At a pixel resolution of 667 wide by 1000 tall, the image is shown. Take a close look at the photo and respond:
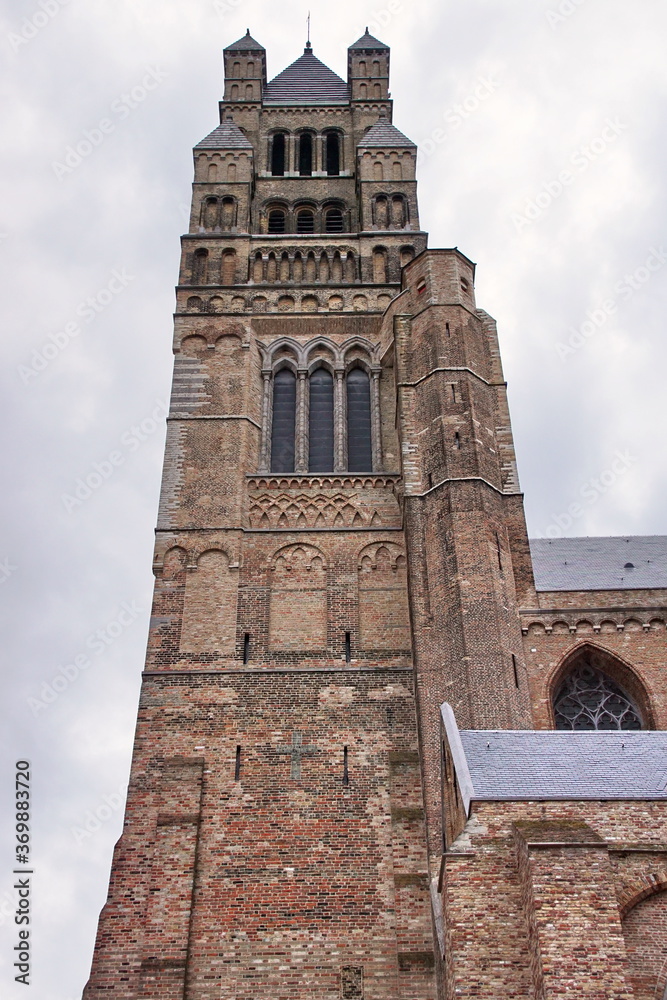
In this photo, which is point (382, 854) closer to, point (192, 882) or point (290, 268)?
point (192, 882)

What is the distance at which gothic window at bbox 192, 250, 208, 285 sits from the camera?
28.3 meters

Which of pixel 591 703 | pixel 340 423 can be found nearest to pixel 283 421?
pixel 340 423

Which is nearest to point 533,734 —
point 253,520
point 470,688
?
point 470,688

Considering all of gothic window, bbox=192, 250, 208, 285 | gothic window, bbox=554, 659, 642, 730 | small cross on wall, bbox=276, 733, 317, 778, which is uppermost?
gothic window, bbox=192, 250, 208, 285

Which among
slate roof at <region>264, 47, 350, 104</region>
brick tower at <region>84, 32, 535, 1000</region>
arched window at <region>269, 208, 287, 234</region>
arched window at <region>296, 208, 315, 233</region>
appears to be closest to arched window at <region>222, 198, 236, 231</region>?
brick tower at <region>84, 32, 535, 1000</region>

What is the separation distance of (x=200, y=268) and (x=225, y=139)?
249 inches

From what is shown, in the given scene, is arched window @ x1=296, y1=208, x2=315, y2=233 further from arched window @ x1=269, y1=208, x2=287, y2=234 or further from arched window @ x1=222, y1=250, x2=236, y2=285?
arched window @ x1=222, y1=250, x2=236, y2=285

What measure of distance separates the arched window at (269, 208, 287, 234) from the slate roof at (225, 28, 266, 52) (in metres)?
9.22

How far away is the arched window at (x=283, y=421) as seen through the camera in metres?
25.3

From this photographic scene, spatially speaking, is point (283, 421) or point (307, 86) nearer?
point (283, 421)

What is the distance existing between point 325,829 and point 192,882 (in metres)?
2.56

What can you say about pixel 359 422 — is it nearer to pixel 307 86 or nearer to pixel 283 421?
pixel 283 421

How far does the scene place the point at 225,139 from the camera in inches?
1277

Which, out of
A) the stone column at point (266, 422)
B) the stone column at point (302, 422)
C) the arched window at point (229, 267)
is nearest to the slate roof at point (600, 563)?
the stone column at point (302, 422)
